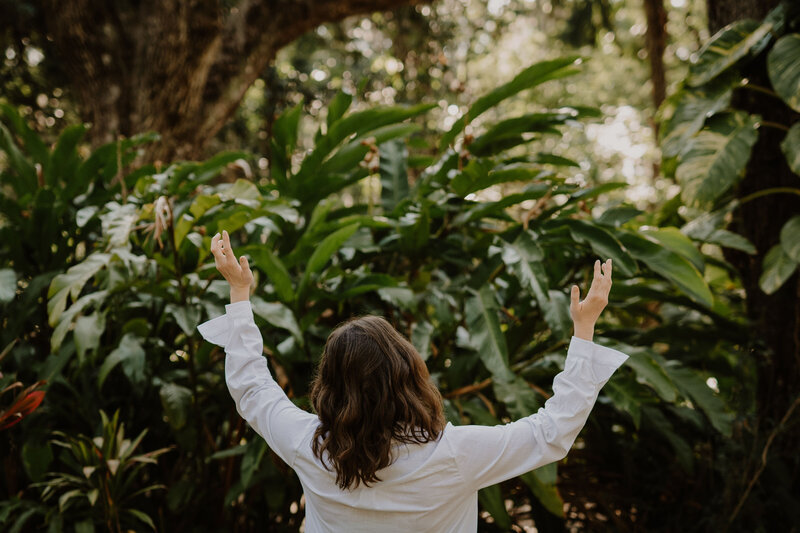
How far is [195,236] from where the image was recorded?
2.21 m

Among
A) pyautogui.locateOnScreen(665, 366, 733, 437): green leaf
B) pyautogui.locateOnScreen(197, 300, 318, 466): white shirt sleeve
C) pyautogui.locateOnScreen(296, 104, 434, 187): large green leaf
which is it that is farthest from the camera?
pyautogui.locateOnScreen(296, 104, 434, 187): large green leaf

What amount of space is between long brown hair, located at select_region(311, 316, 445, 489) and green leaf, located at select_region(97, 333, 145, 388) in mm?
1048

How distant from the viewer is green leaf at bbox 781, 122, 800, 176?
241cm

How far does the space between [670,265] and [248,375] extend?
1.66 m

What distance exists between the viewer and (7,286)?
84.7 inches

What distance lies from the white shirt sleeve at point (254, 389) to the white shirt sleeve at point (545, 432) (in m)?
0.34

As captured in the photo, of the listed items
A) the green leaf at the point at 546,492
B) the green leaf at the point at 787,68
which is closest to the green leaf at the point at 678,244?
the green leaf at the point at 787,68

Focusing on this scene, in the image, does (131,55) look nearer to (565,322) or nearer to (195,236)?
(195,236)

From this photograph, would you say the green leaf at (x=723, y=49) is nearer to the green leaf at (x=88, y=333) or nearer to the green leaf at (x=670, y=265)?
the green leaf at (x=670, y=265)

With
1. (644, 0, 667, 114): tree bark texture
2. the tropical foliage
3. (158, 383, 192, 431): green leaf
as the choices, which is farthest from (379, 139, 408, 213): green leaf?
(644, 0, 667, 114): tree bark texture

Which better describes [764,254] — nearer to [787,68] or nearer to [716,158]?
[716,158]

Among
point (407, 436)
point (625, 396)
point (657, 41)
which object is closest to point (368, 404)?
point (407, 436)

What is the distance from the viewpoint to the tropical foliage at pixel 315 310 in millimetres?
2150

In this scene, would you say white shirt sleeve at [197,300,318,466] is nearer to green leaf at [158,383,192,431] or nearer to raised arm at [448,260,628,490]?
raised arm at [448,260,628,490]
